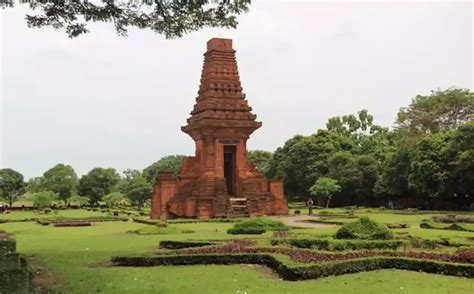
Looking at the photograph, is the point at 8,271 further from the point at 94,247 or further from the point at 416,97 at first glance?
the point at 416,97

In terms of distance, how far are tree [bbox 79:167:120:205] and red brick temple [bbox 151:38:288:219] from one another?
3086 cm

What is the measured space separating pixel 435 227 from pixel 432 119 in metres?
27.9

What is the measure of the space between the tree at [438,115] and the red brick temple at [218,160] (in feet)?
56.6

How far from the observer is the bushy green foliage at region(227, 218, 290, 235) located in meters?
21.2

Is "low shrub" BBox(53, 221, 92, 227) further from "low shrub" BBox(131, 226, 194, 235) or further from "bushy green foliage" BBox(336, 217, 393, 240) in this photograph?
"bushy green foliage" BBox(336, 217, 393, 240)

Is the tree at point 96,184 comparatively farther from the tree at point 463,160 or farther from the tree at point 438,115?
the tree at point 463,160

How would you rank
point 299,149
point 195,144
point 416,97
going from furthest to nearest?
point 299,149
point 416,97
point 195,144

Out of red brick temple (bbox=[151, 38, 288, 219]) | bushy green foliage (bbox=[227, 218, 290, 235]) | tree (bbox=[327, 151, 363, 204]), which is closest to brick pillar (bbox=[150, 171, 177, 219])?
red brick temple (bbox=[151, 38, 288, 219])

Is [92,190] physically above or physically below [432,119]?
below

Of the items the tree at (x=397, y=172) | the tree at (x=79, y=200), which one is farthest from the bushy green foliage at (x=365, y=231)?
the tree at (x=79, y=200)

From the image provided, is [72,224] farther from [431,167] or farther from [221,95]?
[431,167]

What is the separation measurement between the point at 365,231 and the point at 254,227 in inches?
261

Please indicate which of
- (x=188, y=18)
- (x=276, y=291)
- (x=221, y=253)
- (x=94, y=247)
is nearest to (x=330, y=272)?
(x=276, y=291)

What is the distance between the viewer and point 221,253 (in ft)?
43.5
